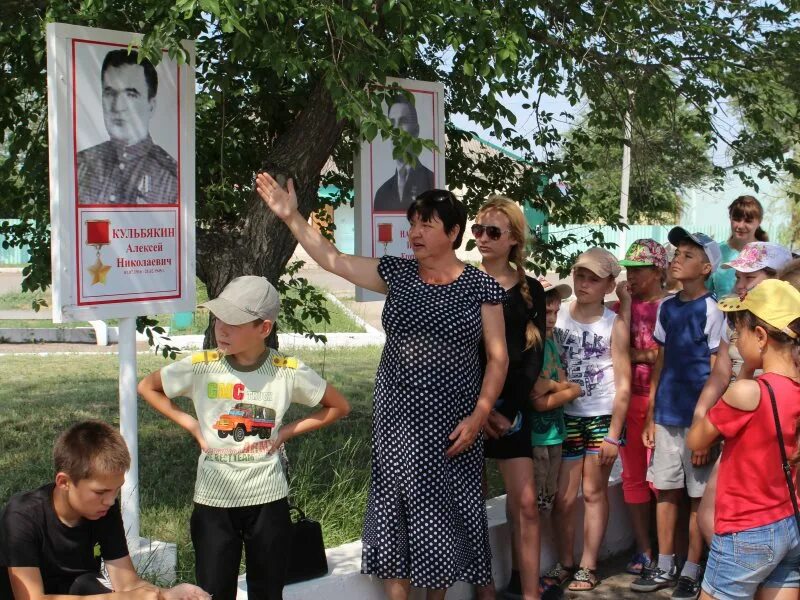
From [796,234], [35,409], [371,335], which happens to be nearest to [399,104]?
[35,409]

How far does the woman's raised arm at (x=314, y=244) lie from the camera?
445 cm

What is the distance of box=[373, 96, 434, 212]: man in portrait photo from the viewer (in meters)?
5.43

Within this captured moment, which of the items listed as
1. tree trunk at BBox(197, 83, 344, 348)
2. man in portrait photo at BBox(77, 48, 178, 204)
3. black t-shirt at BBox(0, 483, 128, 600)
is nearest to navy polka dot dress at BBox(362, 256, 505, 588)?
man in portrait photo at BBox(77, 48, 178, 204)

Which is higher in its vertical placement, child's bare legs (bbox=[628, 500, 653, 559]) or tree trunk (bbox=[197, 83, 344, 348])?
tree trunk (bbox=[197, 83, 344, 348])

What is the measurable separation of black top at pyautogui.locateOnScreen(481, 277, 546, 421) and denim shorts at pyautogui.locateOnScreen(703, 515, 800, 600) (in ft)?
4.01

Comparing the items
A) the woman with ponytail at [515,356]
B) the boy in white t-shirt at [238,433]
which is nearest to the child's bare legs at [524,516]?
the woman with ponytail at [515,356]

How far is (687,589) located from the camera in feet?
16.6

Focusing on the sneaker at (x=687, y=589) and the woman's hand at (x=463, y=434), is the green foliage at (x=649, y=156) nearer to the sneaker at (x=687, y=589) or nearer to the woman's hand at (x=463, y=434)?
the sneaker at (x=687, y=589)

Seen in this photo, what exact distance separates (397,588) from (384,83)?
2.31m

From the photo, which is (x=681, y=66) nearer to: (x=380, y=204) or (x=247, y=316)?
(x=380, y=204)

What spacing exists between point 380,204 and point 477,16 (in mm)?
1174

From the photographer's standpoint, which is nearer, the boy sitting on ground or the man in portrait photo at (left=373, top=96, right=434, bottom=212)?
the boy sitting on ground

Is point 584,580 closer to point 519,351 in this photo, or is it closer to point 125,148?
point 519,351

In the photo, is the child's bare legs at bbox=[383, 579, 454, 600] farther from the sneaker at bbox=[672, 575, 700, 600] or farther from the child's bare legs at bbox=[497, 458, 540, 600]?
the sneaker at bbox=[672, 575, 700, 600]
